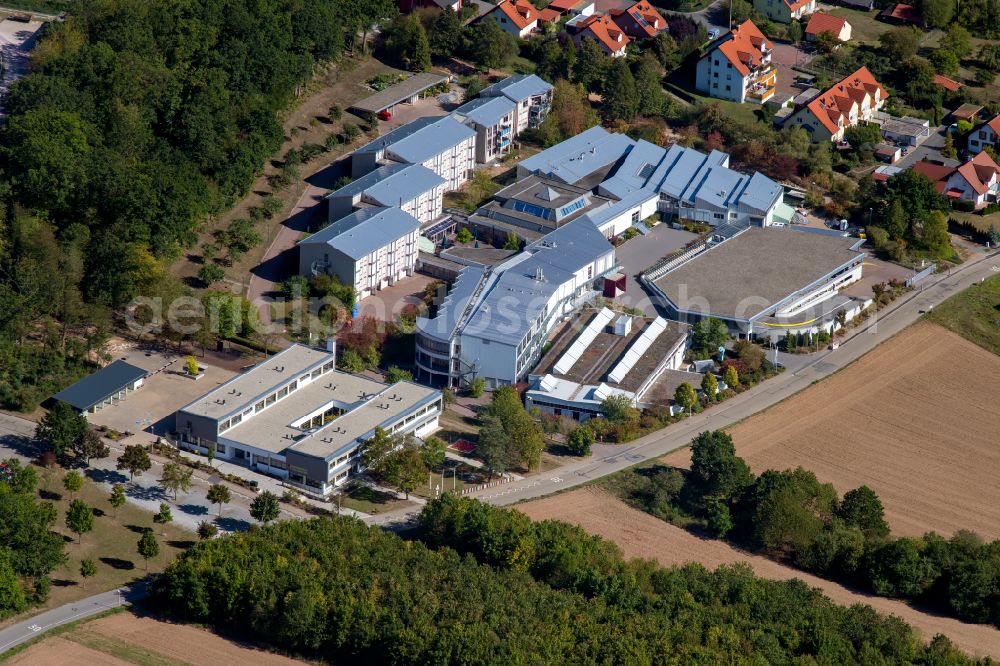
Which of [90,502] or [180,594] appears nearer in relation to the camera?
[180,594]

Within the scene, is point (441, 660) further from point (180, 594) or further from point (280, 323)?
point (280, 323)

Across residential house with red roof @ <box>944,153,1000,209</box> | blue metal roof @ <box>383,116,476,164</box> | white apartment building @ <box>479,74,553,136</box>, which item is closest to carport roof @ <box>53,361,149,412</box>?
blue metal roof @ <box>383,116,476,164</box>

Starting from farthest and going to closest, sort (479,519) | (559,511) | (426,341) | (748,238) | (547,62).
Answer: (547,62) < (748,238) < (426,341) < (559,511) < (479,519)

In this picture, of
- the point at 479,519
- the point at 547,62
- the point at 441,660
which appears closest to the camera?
the point at 441,660

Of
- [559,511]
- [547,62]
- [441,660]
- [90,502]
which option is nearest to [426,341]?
[559,511]

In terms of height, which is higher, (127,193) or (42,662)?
(127,193)

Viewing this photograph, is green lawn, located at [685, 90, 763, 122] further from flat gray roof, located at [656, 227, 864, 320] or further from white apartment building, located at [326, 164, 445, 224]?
white apartment building, located at [326, 164, 445, 224]
